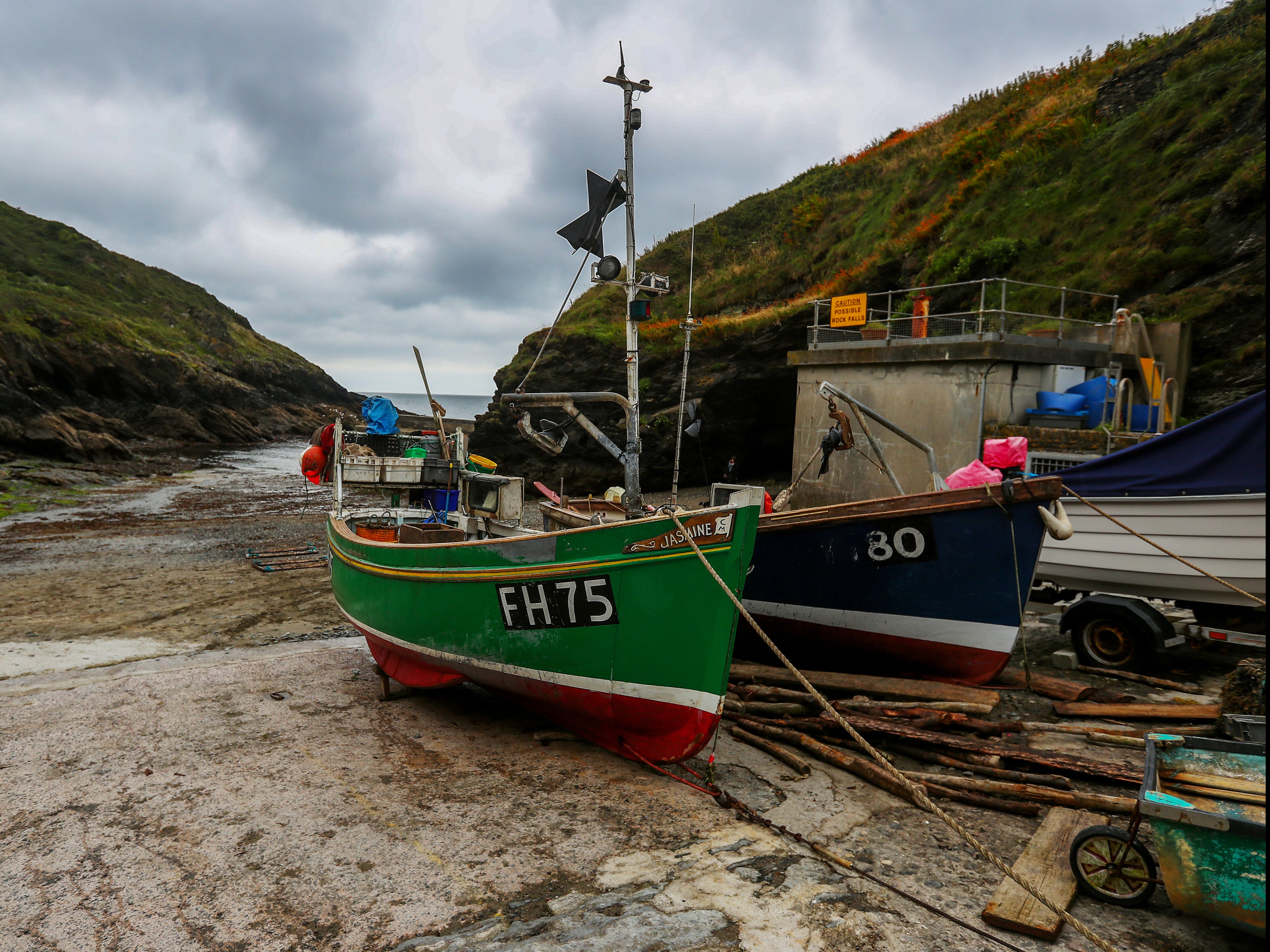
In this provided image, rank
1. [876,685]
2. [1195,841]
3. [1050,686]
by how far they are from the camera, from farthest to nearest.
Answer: [1050,686] < [876,685] < [1195,841]

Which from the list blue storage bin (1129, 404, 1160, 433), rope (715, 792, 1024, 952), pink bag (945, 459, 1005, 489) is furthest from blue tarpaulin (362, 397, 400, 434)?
blue storage bin (1129, 404, 1160, 433)

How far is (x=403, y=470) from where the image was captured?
1255cm

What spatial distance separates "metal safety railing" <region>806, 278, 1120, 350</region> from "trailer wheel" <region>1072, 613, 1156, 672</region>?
679 cm

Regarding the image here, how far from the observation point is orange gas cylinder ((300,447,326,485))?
12.3 m

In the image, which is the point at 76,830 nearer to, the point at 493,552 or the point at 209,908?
the point at 209,908

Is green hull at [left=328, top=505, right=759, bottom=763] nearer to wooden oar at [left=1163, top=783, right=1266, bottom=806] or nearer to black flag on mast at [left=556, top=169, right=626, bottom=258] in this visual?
wooden oar at [left=1163, top=783, right=1266, bottom=806]

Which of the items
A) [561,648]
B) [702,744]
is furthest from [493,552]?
[702,744]

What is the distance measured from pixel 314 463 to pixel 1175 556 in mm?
12029

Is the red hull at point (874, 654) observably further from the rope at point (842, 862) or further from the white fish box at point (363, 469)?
the white fish box at point (363, 469)

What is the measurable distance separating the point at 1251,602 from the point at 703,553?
19.3ft

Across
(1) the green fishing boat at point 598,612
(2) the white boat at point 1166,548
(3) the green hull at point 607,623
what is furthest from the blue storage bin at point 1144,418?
(3) the green hull at point 607,623

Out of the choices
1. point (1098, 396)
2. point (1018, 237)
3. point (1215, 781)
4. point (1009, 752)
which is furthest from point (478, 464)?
point (1018, 237)

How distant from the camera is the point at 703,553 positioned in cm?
522

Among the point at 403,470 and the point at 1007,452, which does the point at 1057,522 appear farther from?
the point at 403,470
